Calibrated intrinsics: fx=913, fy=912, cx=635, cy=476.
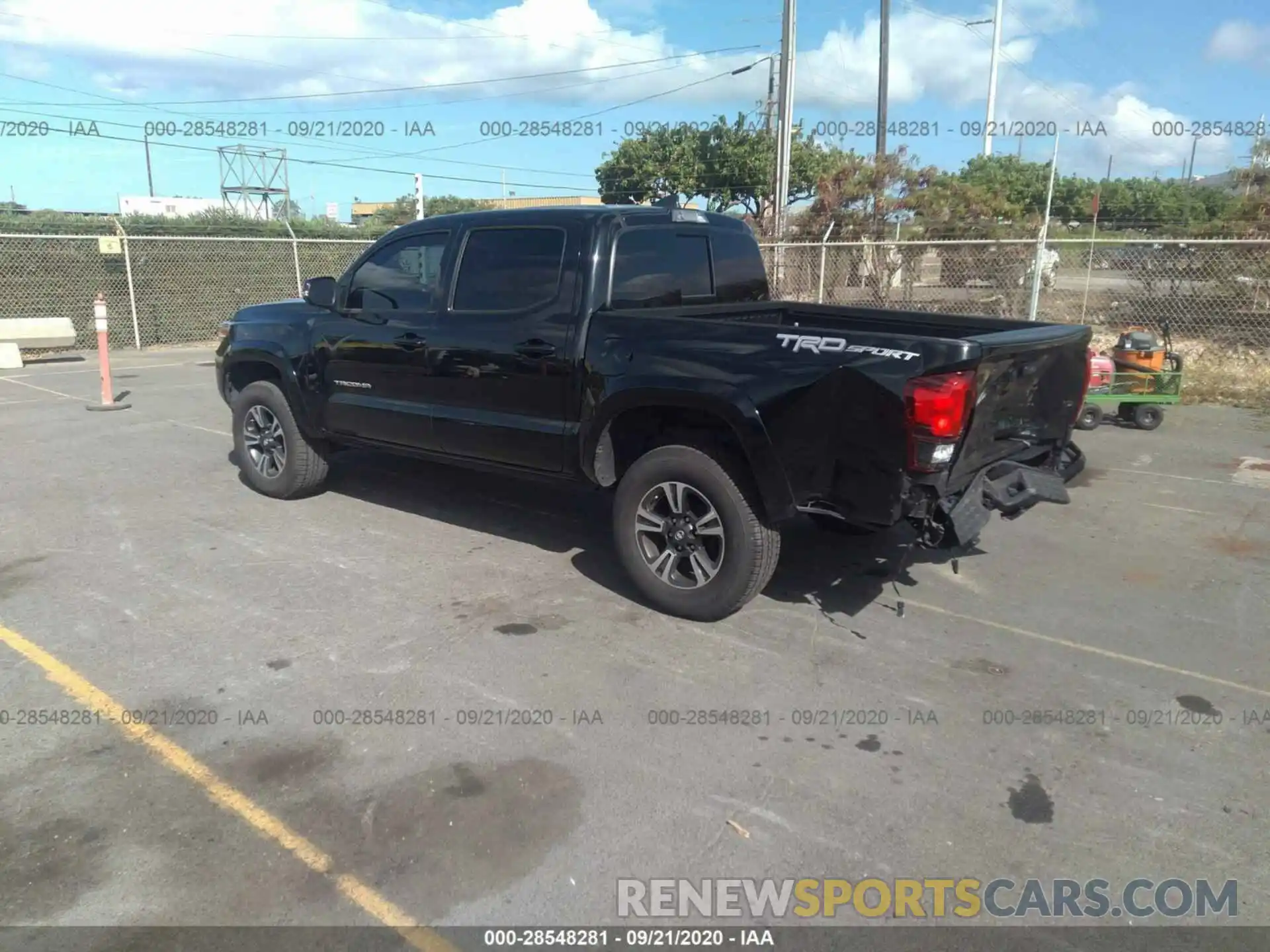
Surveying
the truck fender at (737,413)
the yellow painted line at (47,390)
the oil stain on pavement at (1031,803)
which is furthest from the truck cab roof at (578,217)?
the yellow painted line at (47,390)

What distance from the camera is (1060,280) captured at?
622 inches

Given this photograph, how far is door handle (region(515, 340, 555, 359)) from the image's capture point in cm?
491

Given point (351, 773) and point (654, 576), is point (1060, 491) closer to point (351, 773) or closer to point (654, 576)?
point (654, 576)

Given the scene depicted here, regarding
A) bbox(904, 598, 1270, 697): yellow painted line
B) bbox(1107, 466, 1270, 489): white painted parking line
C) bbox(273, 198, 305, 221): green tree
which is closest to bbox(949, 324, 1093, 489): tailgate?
bbox(904, 598, 1270, 697): yellow painted line

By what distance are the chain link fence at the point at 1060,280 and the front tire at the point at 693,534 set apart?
8874 mm

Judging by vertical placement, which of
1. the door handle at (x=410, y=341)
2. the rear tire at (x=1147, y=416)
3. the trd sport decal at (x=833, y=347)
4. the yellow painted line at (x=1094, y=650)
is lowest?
the yellow painted line at (x=1094, y=650)

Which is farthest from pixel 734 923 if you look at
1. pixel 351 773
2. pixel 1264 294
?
pixel 1264 294

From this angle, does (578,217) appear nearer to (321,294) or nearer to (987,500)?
(321,294)

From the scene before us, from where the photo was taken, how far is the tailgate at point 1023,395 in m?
3.88

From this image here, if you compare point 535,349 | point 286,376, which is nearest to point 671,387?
point 535,349

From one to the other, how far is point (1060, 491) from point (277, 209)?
50.6 metres

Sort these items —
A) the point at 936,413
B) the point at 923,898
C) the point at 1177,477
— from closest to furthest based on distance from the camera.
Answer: the point at 923,898
the point at 936,413
the point at 1177,477

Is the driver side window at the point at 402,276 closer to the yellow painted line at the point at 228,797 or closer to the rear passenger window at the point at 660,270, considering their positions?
the rear passenger window at the point at 660,270

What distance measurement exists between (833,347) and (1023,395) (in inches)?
44.0
